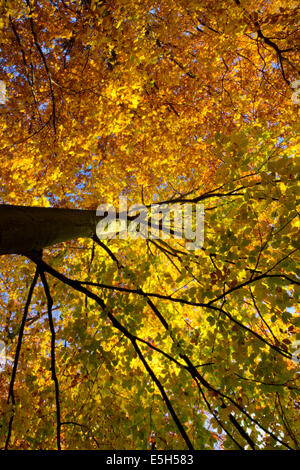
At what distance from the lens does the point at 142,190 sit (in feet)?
13.0

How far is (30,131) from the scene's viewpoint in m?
→ 7.28

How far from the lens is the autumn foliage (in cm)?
292

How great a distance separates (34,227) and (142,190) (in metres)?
2.11

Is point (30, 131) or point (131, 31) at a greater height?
point (131, 31)

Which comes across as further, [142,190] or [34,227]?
[142,190]

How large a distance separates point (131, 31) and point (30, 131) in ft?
12.5

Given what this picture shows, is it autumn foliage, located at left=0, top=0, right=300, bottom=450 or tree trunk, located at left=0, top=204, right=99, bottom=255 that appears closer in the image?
tree trunk, located at left=0, top=204, right=99, bottom=255

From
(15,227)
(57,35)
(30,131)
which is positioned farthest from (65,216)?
(57,35)

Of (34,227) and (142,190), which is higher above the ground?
(142,190)

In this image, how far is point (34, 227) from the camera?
2.17 meters

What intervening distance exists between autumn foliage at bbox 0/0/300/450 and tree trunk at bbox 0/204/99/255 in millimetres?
445
